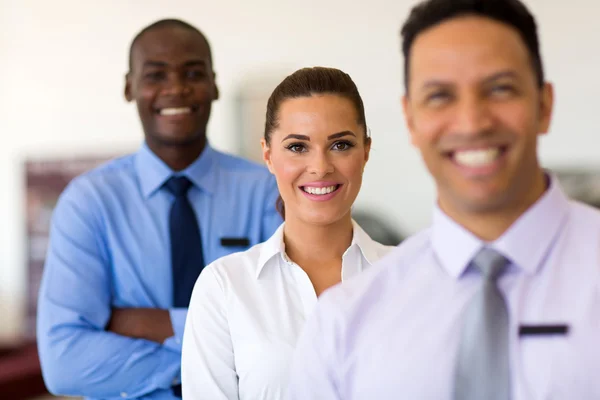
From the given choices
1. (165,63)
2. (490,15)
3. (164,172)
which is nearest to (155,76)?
(165,63)

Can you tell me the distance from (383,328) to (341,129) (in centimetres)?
52

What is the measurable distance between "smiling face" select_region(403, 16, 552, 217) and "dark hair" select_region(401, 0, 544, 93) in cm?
1

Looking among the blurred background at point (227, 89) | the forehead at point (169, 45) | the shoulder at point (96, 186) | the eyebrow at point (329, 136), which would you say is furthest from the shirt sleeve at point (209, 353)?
the blurred background at point (227, 89)

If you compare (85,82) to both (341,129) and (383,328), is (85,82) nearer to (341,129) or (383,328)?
(341,129)

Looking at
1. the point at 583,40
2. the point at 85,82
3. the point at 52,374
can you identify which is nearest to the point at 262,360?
the point at 52,374

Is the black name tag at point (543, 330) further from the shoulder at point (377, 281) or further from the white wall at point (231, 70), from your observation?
the white wall at point (231, 70)

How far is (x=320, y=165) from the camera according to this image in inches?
66.2

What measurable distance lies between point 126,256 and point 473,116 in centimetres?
143

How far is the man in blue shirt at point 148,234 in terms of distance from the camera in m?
2.23

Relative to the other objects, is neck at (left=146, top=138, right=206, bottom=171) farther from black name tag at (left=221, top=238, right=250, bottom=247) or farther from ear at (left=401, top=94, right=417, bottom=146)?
ear at (left=401, top=94, right=417, bottom=146)

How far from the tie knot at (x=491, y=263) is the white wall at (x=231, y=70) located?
3480mm

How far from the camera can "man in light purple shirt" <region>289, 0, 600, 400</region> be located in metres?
1.16

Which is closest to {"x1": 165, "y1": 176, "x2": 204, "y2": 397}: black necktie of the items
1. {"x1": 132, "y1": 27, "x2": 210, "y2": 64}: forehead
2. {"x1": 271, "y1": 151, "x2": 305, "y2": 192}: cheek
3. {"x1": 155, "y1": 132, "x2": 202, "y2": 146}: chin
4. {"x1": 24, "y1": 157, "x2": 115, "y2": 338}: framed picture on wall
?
{"x1": 155, "y1": 132, "x2": 202, "y2": 146}: chin

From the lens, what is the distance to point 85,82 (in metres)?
5.82
